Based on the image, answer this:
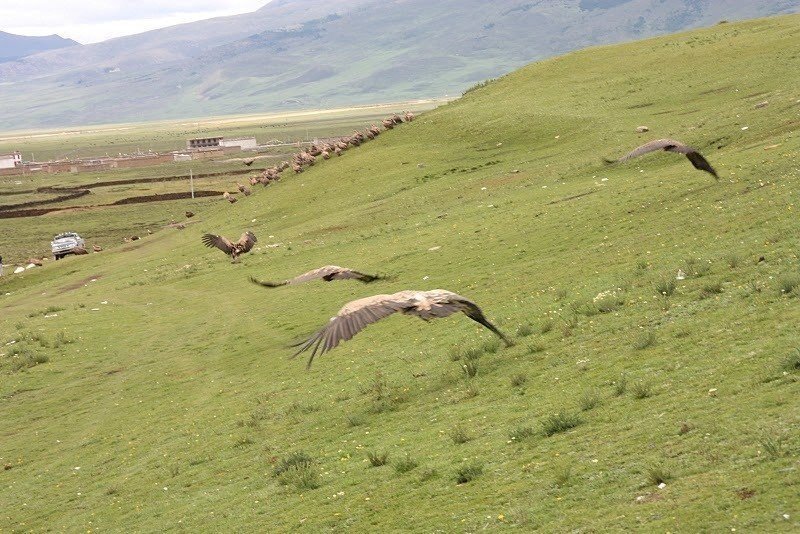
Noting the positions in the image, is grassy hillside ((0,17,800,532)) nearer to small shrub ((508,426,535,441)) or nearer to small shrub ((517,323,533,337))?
small shrub ((517,323,533,337))

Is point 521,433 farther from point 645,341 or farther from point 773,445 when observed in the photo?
point 773,445

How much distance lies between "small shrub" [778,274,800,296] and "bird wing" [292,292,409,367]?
6204mm

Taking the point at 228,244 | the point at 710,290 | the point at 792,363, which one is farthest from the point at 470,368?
the point at 228,244

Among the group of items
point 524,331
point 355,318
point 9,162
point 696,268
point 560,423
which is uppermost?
point 355,318

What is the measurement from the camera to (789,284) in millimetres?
15844

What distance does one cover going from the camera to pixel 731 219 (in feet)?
74.0

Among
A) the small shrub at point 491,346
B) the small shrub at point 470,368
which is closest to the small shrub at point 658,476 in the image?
the small shrub at point 470,368

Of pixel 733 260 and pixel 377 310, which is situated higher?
pixel 377 310

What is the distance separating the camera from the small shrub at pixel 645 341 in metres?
15.7

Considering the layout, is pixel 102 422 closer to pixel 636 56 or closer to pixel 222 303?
pixel 222 303

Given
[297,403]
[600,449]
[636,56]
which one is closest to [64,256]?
[636,56]

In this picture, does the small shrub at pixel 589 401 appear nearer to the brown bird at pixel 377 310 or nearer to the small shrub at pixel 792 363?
the brown bird at pixel 377 310

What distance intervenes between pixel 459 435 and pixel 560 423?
5.39 feet

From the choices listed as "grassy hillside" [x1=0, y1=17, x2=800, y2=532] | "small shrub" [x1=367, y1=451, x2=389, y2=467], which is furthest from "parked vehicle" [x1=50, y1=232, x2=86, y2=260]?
"small shrub" [x1=367, y1=451, x2=389, y2=467]
